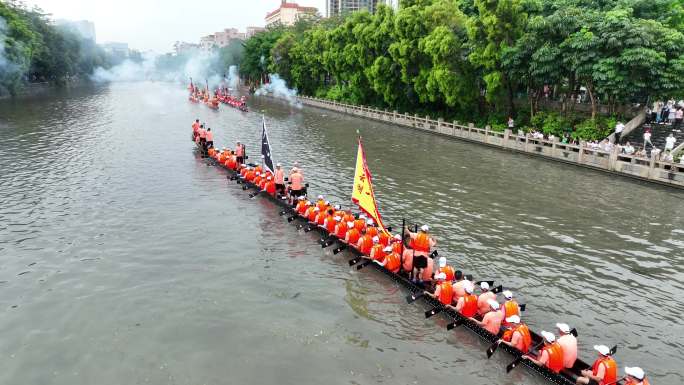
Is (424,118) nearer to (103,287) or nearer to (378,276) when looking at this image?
(378,276)

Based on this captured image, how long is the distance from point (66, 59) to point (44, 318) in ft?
338

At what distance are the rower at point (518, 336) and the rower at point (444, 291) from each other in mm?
1965

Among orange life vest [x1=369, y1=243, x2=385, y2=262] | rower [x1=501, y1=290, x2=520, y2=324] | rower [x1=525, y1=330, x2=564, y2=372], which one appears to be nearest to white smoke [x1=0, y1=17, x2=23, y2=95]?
orange life vest [x1=369, y1=243, x2=385, y2=262]

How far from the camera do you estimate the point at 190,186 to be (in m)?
25.7

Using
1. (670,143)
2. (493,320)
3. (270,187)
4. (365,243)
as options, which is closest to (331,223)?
(365,243)

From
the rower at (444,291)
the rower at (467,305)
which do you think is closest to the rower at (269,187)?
the rower at (444,291)

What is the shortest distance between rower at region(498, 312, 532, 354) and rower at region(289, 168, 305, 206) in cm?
1216

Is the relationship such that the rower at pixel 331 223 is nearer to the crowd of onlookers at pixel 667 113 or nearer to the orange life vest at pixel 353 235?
the orange life vest at pixel 353 235

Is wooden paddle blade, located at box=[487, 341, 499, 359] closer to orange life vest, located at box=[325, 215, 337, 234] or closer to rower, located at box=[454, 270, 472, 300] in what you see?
rower, located at box=[454, 270, 472, 300]

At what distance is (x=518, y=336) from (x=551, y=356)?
2.82 ft

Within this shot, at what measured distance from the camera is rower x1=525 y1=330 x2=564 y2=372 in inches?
404

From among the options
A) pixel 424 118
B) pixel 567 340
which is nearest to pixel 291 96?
pixel 424 118

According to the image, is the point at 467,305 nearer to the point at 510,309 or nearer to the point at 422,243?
the point at 510,309

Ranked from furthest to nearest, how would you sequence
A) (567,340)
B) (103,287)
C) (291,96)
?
(291,96) → (103,287) → (567,340)
